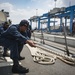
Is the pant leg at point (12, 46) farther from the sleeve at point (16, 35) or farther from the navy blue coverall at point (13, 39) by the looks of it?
the sleeve at point (16, 35)

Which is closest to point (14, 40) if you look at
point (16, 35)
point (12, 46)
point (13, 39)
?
point (13, 39)

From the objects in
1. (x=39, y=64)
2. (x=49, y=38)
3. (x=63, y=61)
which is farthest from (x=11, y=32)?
(x=49, y=38)

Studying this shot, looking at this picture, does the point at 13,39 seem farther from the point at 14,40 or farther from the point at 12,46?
the point at 12,46

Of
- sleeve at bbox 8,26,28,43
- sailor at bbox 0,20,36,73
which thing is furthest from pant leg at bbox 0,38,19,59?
sleeve at bbox 8,26,28,43

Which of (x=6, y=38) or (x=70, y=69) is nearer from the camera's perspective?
(x=6, y=38)

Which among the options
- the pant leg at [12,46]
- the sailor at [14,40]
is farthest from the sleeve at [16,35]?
the pant leg at [12,46]

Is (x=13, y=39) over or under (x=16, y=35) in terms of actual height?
under

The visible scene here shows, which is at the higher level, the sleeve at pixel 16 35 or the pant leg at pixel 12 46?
the sleeve at pixel 16 35

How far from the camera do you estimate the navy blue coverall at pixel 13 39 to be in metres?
4.74

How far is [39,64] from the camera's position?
6.10 m

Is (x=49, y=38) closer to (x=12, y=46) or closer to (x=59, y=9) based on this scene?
(x=12, y=46)

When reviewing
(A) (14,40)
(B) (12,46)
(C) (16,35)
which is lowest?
(B) (12,46)

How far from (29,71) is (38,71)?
254 mm

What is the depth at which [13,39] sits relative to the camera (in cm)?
499
